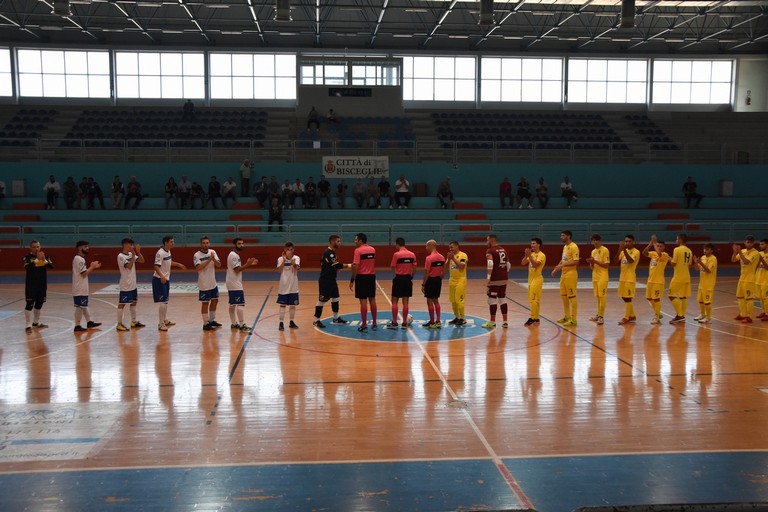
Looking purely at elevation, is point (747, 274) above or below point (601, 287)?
above

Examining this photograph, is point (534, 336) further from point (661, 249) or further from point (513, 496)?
point (513, 496)

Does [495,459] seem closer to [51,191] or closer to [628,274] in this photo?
[628,274]

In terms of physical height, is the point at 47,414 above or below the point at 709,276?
below

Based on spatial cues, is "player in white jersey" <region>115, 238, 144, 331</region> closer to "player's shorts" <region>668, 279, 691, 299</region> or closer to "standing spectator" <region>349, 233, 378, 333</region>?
"standing spectator" <region>349, 233, 378, 333</region>

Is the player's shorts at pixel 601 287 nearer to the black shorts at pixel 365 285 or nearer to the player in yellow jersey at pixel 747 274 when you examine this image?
the player in yellow jersey at pixel 747 274

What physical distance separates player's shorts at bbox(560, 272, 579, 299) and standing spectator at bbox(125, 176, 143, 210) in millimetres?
21777

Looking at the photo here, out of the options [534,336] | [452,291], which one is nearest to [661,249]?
[534,336]

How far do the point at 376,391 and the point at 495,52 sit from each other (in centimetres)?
3636

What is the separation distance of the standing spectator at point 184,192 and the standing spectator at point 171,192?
0.30 metres

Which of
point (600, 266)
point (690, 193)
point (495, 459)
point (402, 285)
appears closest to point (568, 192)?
point (690, 193)

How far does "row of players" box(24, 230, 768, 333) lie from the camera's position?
14.4 meters

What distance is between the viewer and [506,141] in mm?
36344

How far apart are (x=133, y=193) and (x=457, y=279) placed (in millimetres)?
20458

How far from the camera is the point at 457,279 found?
14.9m
